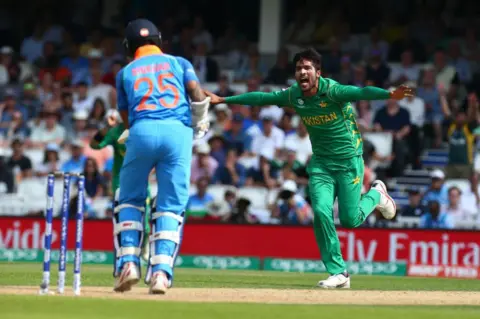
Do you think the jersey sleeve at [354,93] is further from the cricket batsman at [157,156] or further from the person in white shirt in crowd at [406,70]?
the person in white shirt in crowd at [406,70]

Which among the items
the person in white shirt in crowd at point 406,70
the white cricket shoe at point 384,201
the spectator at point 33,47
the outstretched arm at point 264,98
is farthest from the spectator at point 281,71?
the outstretched arm at point 264,98

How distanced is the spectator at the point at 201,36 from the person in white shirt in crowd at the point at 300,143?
4.37 m

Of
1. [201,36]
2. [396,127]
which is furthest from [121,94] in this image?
[201,36]

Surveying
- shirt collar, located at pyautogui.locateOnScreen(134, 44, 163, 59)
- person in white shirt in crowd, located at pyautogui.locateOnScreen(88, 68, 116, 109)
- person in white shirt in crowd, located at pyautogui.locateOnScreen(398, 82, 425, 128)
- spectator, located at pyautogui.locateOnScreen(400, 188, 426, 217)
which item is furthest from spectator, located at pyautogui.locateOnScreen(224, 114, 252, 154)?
shirt collar, located at pyautogui.locateOnScreen(134, 44, 163, 59)

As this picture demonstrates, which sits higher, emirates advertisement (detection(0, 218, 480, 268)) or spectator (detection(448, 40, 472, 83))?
spectator (detection(448, 40, 472, 83))

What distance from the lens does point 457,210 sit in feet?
59.5

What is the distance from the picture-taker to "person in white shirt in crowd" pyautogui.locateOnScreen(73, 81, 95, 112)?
73.3ft

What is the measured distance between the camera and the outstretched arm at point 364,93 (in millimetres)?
10266

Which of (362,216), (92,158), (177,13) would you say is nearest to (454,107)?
(92,158)

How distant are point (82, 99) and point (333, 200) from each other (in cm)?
1189

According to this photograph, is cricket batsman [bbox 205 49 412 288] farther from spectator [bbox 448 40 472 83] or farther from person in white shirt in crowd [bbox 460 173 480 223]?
spectator [bbox 448 40 472 83]

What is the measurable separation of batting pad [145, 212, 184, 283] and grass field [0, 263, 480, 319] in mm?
233

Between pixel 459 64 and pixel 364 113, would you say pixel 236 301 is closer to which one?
pixel 364 113

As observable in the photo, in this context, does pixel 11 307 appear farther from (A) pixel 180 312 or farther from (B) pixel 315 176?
(B) pixel 315 176
